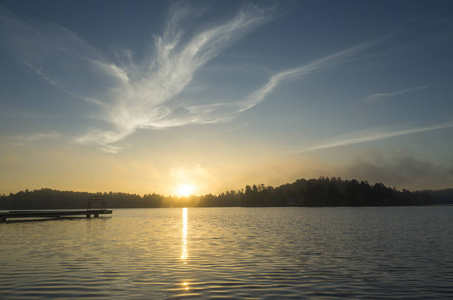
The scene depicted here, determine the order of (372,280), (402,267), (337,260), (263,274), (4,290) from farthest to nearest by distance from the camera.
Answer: (337,260)
(402,267)
(263,274)
(372,280)
(4,290)

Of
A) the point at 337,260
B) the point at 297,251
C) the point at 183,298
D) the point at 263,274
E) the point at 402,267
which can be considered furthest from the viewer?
the point at 297,251

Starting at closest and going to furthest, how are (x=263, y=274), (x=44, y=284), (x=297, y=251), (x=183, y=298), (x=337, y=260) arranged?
(x=183, y=298) → (x=44, y=284) → (x=263, y=274) → (x=337, y=260) → (x=297, y=251)

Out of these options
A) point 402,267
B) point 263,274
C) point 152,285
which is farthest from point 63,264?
point 402,267

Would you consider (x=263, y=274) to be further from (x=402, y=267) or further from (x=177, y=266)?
(x=402, y=267)

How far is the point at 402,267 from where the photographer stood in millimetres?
22219

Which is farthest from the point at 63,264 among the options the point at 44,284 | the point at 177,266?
the point at 177,266

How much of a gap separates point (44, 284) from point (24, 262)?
8.32m

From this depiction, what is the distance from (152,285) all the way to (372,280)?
12.6 m

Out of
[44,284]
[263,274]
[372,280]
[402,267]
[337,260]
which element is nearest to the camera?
[44,284]

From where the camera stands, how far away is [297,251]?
97.5ft

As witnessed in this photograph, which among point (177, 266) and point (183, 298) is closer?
point (183, 298)

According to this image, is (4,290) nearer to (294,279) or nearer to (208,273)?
(208,273)

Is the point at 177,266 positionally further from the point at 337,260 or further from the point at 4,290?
the point at 337,260

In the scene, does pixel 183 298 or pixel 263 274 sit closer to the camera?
pixel 183 298
